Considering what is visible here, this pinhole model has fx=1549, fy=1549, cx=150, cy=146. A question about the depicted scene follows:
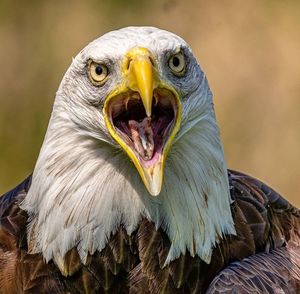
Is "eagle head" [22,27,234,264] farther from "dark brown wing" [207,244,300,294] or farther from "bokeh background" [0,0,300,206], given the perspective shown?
"bokeh background" [0,0,300,206]

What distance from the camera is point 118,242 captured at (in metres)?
7.51

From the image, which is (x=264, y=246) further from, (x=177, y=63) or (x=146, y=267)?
(x=177, y=63)

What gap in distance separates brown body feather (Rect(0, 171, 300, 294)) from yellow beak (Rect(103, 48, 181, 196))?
0.60 meters

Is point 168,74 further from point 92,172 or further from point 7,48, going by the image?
point 7,48

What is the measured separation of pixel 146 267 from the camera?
756 centimetres

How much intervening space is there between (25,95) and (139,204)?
4.89 meters

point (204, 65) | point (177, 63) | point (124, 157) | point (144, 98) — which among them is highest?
point (177, 63)

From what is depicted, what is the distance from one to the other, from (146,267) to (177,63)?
103cm

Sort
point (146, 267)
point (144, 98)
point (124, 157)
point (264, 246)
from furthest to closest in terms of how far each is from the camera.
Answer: point (264, 246)
point (146, 267)
point (124, 157)
point (144, 98)

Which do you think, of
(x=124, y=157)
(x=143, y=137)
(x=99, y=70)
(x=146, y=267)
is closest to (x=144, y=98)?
(x=143, y=137)

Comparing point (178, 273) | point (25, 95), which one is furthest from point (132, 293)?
point (25, 95)

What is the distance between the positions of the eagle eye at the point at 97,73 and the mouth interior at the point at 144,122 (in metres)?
0.12

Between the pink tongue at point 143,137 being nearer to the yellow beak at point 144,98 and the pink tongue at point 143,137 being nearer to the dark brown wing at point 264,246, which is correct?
the yellow beak at point 144,98

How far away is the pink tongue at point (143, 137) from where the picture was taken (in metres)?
7.05
